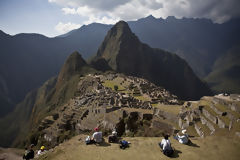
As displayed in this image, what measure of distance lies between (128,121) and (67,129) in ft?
58.8

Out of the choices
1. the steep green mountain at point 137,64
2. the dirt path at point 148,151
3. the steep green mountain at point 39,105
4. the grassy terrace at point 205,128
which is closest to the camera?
the dirt path at point 148,151

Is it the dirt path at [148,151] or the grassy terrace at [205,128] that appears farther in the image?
the grassy terrace at [205,128]

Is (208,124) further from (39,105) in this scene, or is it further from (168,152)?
(39,105)

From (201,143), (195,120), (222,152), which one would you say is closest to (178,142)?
(201,143)

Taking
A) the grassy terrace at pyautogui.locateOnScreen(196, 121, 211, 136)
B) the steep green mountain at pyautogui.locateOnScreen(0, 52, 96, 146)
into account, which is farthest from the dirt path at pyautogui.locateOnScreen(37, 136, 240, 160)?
the steep green mountain at pyautogui.locateOnScreen(0, 52, 96, 146)

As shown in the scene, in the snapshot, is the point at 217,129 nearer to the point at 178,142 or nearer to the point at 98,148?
the point at 178,142

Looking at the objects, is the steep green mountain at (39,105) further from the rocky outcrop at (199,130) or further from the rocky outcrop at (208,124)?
the rocky outcrop at (199,130)

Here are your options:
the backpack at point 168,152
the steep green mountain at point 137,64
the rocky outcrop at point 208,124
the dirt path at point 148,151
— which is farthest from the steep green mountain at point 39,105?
the backpack at point 168,152

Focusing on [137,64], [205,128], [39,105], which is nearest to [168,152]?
[205,128]

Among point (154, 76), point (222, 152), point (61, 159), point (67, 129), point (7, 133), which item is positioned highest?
point (154, 76)

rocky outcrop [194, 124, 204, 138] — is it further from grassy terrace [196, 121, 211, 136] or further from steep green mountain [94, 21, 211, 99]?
steep green mountain [94, 21, 211, 99]

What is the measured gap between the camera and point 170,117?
2719cm

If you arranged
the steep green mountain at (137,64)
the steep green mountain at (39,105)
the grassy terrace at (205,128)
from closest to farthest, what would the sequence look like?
the grassy terrace at (205,128) → the steep green mountain at (39,105) → the steep green mountain at (137,64)

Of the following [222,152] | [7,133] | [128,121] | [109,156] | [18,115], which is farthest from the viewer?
[18,115]
